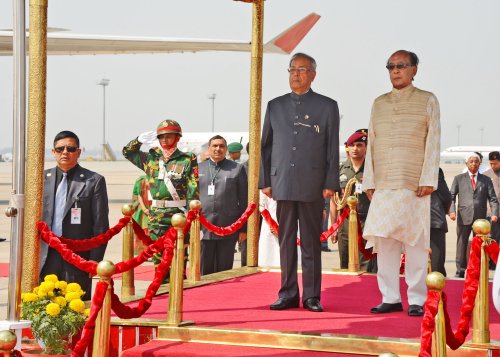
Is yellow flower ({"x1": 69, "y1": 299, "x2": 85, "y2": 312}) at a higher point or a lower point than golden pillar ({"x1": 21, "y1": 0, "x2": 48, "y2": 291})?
lower

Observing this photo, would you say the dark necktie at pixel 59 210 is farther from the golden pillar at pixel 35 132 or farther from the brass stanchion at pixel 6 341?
the brass stanchion at pixel 6 341

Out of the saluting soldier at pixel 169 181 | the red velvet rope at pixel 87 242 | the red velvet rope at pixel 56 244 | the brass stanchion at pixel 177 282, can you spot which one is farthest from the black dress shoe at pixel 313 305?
the saluting soldier at pixel 169 181

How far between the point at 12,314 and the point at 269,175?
6.47 ft

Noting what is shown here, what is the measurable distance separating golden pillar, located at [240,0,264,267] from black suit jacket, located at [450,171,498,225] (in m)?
3.76

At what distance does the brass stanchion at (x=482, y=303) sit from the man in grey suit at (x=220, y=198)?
4.41 meters

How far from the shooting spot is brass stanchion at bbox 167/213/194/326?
5613 mm

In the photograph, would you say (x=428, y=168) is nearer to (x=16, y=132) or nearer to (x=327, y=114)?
(x=327, y=114)

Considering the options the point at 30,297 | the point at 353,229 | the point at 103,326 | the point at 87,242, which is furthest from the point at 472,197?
the point at 103,326

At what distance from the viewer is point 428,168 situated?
6141mm

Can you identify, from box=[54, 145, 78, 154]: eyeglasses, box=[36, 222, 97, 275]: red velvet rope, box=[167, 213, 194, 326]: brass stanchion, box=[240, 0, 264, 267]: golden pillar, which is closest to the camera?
box=[167, 213, 194, 326]: brass stanchion

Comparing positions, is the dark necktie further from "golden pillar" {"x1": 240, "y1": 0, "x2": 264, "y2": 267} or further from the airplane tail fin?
the airplane tail fin

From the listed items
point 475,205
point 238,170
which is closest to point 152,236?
point 238,170

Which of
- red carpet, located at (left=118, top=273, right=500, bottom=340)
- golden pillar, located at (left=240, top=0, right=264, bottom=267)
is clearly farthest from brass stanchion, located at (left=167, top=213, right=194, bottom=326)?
golden pillar, located at (left=240, top=0, right=264, bottom=267)

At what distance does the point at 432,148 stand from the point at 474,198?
243 inches
